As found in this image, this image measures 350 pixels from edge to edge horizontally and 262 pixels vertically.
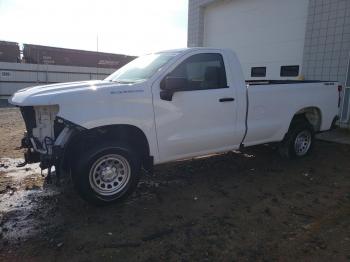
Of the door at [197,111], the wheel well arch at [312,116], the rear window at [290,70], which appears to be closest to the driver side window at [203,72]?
the door at [197,111]

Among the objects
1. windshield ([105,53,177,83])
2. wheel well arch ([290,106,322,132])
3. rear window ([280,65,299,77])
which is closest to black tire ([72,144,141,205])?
windshield ([105,53,177,83])

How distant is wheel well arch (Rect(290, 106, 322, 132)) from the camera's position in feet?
19.8

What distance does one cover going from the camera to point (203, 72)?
4.59 m

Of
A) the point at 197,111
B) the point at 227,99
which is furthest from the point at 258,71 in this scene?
the point at 197,111

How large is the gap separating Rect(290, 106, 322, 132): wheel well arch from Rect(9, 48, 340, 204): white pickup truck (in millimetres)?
796

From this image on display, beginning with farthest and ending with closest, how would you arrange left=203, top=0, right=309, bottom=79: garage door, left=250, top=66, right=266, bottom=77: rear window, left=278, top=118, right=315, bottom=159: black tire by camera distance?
1. left=250, top=66, right=266, bottom=77: rear window
2. left=203, top=0, right=309, bottom=79: garage door
3. left=278, top=118, right=315, bottom=159: black tire

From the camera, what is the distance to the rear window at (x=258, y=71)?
33.8 ft

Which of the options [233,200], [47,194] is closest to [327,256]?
[233,200]

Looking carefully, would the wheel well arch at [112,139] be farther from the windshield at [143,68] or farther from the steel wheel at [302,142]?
the steel wheel at [302,142]

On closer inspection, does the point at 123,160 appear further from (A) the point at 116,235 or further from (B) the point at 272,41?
(B) the point at 272,41

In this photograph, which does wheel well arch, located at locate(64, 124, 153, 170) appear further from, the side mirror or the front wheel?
the front wheel

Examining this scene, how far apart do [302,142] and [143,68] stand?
3.61 meters

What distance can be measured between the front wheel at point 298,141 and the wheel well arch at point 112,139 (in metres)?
3.04

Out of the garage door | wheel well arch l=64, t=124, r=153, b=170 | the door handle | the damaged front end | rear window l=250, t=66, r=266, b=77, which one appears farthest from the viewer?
rear window l=250, t=66, r=266, b=77
